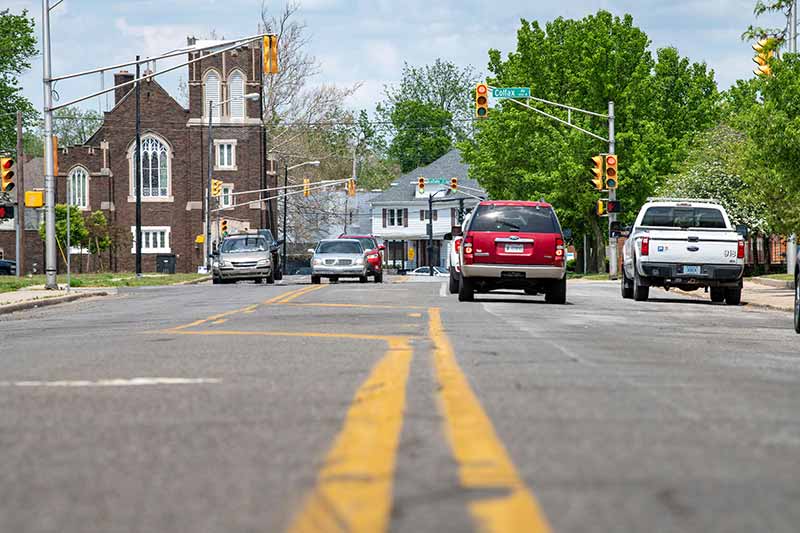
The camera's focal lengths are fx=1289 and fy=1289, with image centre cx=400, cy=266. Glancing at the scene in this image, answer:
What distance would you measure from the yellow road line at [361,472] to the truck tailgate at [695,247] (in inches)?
713

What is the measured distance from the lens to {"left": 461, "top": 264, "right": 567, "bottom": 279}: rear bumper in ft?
77.3

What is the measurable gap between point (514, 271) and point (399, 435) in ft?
58.1

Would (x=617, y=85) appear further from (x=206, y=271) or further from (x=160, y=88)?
(x=160, y=88)

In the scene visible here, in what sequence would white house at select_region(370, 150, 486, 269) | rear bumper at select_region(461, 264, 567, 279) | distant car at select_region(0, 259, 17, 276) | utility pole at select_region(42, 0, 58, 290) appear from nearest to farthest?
rear bumper at select_region(461, 264, 567, 279) → utility pole at select_region(42, 0, 58, 290) → distant car at select_region(0, 259, 17, 276) → white house at select_region(370, 150, 486, 269)

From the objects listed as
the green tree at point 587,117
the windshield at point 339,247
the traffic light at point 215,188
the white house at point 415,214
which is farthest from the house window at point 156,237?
the windshield at point 339,247

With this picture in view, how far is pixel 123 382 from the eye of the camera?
8844 millimetres

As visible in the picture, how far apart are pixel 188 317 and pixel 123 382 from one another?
10.2 metres

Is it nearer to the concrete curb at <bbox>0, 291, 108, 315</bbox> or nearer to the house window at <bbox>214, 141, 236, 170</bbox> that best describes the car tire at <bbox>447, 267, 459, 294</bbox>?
the concrete curb at <bbox>0, 291, 108, 315</bbox>

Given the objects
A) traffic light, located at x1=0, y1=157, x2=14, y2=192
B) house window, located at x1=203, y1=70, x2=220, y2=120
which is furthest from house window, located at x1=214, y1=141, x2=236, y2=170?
traffic light, located at x1=0, y1=157, x2=14, y2=192

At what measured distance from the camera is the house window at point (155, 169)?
8175 centimetres

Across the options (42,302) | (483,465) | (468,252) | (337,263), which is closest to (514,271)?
(468,252)

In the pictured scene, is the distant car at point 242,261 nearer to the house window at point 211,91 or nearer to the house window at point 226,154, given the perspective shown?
the house window at point 226,154

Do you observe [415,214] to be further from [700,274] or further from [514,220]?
[514,220]

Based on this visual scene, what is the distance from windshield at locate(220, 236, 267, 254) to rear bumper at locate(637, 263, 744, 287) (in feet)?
64.6
